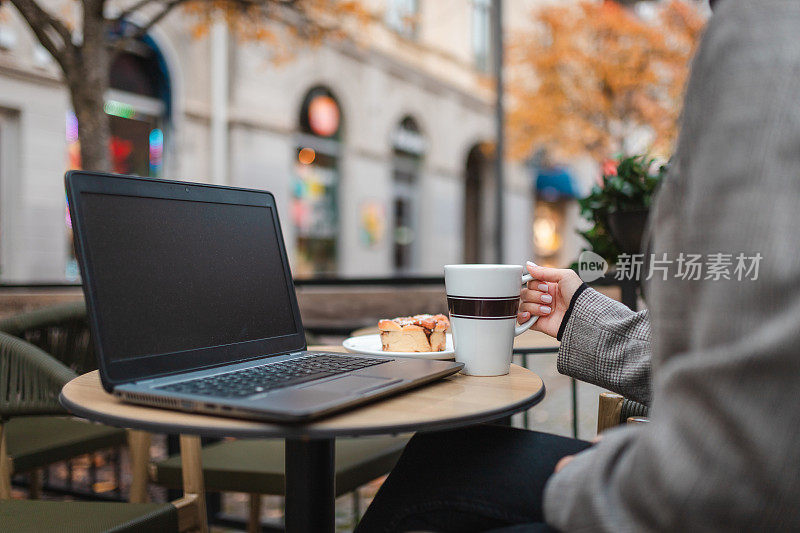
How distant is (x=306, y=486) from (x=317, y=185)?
11070 millimetres

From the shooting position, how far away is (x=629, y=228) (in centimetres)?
258

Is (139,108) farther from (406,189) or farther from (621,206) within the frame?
(621,206)

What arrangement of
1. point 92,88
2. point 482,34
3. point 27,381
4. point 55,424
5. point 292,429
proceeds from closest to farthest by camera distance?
point 292,429 → point 27,381 → point 55,424 → point 92,88 → point 482,34

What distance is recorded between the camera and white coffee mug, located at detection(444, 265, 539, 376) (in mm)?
1173

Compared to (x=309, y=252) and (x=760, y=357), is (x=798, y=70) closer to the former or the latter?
(x=760, y=357)

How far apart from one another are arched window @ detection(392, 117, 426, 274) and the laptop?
12.4 meters

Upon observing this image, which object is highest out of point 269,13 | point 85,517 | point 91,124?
point 269,13

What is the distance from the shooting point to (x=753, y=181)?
2.07 feet

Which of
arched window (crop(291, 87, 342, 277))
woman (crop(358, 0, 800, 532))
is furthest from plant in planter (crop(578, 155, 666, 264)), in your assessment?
arched window (crop(291, 87, 342, 277))

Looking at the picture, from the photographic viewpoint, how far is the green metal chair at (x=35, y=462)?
1389 mm

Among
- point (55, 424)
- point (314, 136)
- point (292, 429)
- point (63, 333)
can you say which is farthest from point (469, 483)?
point (314, 136)

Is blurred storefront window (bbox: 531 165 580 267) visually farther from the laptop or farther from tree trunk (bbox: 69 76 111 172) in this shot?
the laptop

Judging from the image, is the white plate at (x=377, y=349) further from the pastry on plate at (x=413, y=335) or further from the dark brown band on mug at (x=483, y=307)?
the dark brown band on mug at (x=483, y=307)

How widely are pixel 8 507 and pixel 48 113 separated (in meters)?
7.15
